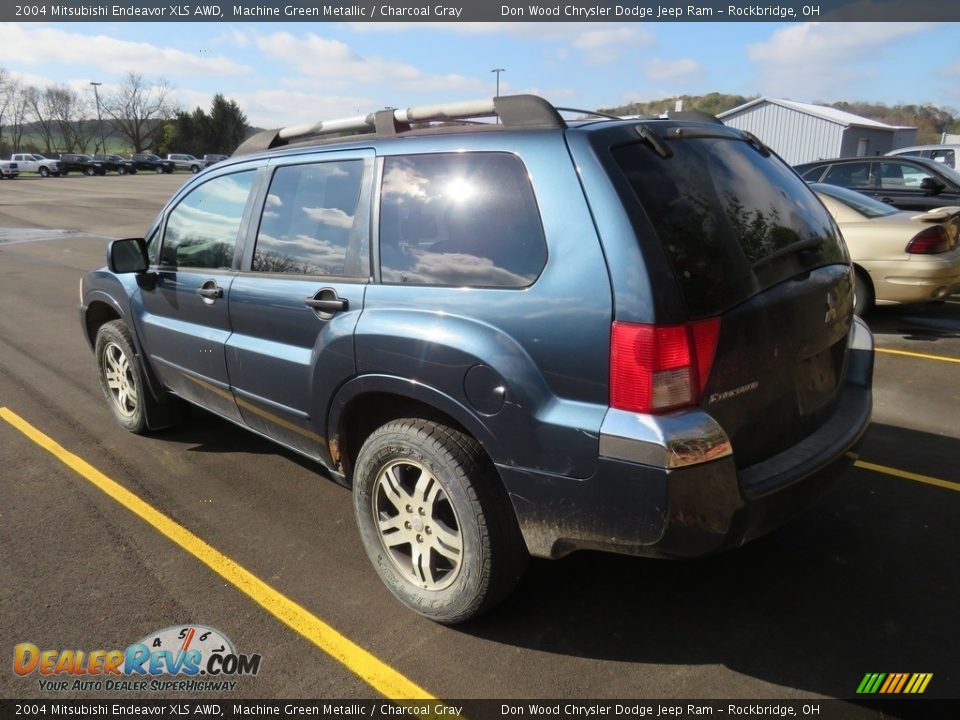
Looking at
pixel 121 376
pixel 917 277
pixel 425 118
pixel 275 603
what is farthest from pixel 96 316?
pixel 917 277

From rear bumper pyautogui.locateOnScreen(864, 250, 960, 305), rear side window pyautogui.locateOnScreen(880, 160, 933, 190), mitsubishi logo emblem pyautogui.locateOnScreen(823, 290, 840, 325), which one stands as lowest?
rear bumper pyautogui.locateOnScreen(864, 250, 960, 305)

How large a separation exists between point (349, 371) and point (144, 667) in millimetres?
1358

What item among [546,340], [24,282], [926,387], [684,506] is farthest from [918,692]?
[24,282]

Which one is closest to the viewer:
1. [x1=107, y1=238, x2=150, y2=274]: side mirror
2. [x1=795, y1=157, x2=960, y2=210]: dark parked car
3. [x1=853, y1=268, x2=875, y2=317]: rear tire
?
[x1=107, y1=238, x2=150, y2=274]: side mirror

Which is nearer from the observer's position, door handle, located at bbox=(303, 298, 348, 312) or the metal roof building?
door handle, located at bbox=(303, 298, 348, 312)

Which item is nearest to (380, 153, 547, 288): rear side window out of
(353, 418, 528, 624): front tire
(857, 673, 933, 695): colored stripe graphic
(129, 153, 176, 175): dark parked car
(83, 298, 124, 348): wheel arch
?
(353, 418, 528, 624): front tire

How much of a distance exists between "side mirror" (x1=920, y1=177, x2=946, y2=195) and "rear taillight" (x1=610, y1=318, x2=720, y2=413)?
30.4ft

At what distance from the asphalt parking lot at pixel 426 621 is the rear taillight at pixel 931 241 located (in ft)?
9.87

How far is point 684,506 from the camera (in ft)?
7.07

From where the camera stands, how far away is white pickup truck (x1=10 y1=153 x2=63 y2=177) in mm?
54312

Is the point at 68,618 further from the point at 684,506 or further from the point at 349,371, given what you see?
the point at 684,506

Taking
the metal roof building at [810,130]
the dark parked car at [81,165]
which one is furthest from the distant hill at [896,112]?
the dark parked car at [81,165]

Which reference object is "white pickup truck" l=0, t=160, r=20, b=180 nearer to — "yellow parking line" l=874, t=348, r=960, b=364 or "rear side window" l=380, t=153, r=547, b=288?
"yellow parking line" l=874, t=348, r=960, b=364

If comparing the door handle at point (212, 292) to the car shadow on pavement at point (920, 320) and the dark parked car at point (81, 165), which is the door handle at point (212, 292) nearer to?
the car shadow on pavement at point (920, 320)
